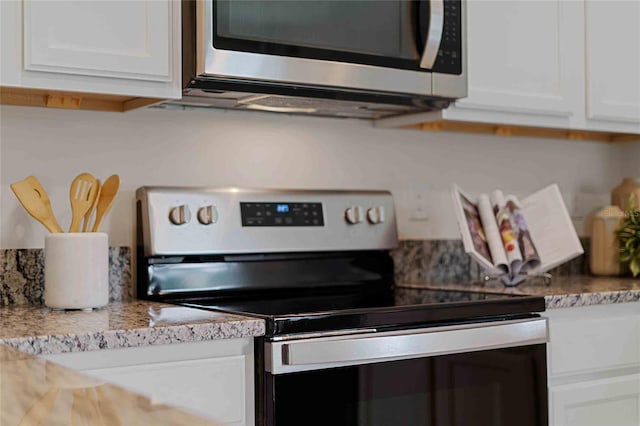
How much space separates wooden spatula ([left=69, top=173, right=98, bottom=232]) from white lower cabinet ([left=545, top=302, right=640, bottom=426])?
1074mm

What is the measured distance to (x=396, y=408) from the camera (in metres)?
1.71

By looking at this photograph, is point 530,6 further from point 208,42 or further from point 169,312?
point 169,312

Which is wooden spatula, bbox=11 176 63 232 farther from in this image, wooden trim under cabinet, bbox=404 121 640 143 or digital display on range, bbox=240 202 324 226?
wooden trim under cabinet, bbox=404 121 640 143

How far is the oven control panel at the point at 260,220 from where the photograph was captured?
206cm

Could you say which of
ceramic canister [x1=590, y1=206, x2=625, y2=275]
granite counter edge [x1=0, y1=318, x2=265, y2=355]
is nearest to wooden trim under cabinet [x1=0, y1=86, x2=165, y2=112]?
granite counter edge [x1=0, y1=318, x2=265, y2=355]

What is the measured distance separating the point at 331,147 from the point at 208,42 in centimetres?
67

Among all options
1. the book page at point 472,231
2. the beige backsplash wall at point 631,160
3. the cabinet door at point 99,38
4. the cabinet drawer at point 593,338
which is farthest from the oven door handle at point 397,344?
the beige backsplash wall at point 631,160

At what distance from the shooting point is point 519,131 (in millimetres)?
2699

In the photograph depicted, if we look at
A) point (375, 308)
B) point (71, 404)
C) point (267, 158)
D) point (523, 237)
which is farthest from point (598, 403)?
point (71, 404)

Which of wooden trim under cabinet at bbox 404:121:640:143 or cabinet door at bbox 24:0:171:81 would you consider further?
wooden trim under cabinet at bbox 404:121:640:143

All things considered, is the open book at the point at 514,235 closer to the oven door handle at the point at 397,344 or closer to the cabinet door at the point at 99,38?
the oven door handle at the point at 397,344

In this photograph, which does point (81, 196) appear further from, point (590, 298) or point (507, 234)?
point (590, 298)

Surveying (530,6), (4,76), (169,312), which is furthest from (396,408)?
(530,6)

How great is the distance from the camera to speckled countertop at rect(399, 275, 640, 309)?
6.81 feet
